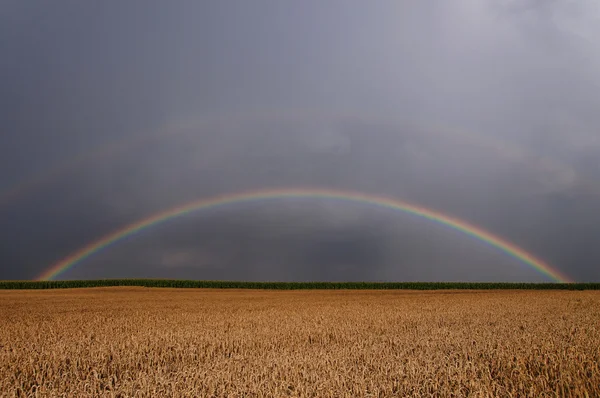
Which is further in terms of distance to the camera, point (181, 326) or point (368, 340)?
point (181, 326)

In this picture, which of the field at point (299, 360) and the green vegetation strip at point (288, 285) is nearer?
the field at point (299, 360)

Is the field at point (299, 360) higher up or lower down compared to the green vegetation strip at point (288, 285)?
lower down

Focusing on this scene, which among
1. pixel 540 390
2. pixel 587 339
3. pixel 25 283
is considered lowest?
pixel 540 390

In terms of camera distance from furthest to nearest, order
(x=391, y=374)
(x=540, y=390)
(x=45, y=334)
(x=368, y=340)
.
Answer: (x=45, y=334) → (x=368, y=340) → (x=391, y=374) → (x=540, y=390)

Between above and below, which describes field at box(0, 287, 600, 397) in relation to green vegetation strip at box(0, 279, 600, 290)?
below

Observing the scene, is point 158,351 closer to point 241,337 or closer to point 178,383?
point 241,337

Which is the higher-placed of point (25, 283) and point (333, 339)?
point (25, 283)

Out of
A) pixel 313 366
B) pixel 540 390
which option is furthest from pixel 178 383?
pixel 540 390

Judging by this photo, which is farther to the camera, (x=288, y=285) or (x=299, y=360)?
(x=288, y=285)

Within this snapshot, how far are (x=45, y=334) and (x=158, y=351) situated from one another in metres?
5.14

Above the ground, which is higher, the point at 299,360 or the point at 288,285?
the point at 288,285

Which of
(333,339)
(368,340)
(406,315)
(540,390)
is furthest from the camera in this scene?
(406,315)

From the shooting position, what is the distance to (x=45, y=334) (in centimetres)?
1385

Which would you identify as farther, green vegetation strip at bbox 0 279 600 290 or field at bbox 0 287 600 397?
green vegetation strip at bbox 0 279 600 290
